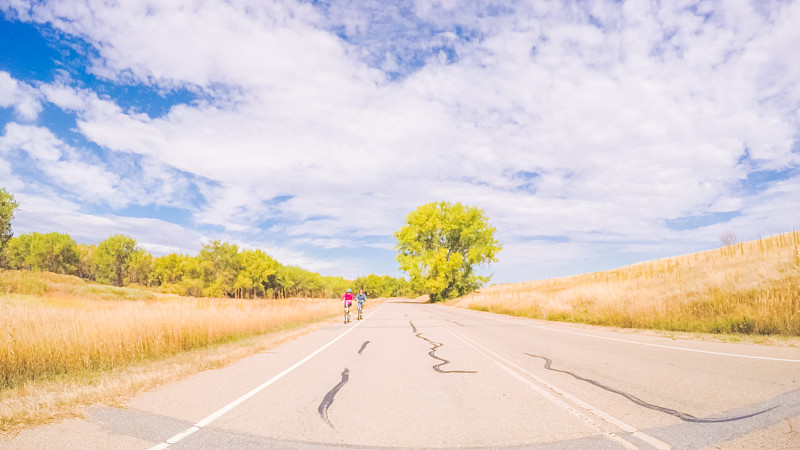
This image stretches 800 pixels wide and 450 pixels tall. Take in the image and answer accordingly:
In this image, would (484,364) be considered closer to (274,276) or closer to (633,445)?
(633,445)

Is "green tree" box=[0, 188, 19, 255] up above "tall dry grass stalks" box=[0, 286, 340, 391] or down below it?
above

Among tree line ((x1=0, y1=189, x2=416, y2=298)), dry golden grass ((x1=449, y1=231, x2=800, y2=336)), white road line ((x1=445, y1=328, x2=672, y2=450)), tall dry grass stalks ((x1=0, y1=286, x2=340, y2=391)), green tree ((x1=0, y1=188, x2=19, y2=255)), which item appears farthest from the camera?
tree line ((x1=0, y1=189, x2=416, y2=298))

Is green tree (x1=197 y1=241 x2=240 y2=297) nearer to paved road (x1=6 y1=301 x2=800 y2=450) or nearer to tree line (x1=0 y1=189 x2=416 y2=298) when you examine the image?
tree line (x1=0 y1=189 x2=416 y2=298)

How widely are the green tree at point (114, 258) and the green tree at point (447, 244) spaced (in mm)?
79921

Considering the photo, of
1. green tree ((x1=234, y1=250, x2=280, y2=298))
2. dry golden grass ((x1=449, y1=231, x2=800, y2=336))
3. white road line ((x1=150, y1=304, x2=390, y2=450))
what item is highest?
green tree ((x1=234, y1=250, x2=280, y2=298))

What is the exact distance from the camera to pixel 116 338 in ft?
31.7

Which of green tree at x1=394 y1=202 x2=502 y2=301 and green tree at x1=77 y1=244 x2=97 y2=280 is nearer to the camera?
green tree at x1=394 y1=202 x2=502 y2=301

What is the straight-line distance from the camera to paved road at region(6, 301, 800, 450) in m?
3.87

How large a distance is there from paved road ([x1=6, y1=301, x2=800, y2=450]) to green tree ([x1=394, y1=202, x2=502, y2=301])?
154 feet

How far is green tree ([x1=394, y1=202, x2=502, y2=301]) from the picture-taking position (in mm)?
55781

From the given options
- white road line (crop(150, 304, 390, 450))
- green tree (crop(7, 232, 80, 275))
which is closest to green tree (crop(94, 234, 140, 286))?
green tree (crop(7, 232, 80, 275))

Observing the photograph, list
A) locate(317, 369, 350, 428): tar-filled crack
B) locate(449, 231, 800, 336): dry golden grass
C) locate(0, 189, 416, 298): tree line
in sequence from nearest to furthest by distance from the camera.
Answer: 1. locate(317, 369, 350, 428): tar-filled crack
2. locate(449, 231, 800, 336): dry golden grass
3. locate(0, 189, 416, 298): tree line

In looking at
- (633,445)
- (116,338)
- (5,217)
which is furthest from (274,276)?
(633,445)

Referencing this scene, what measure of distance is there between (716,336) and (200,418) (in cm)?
1245
